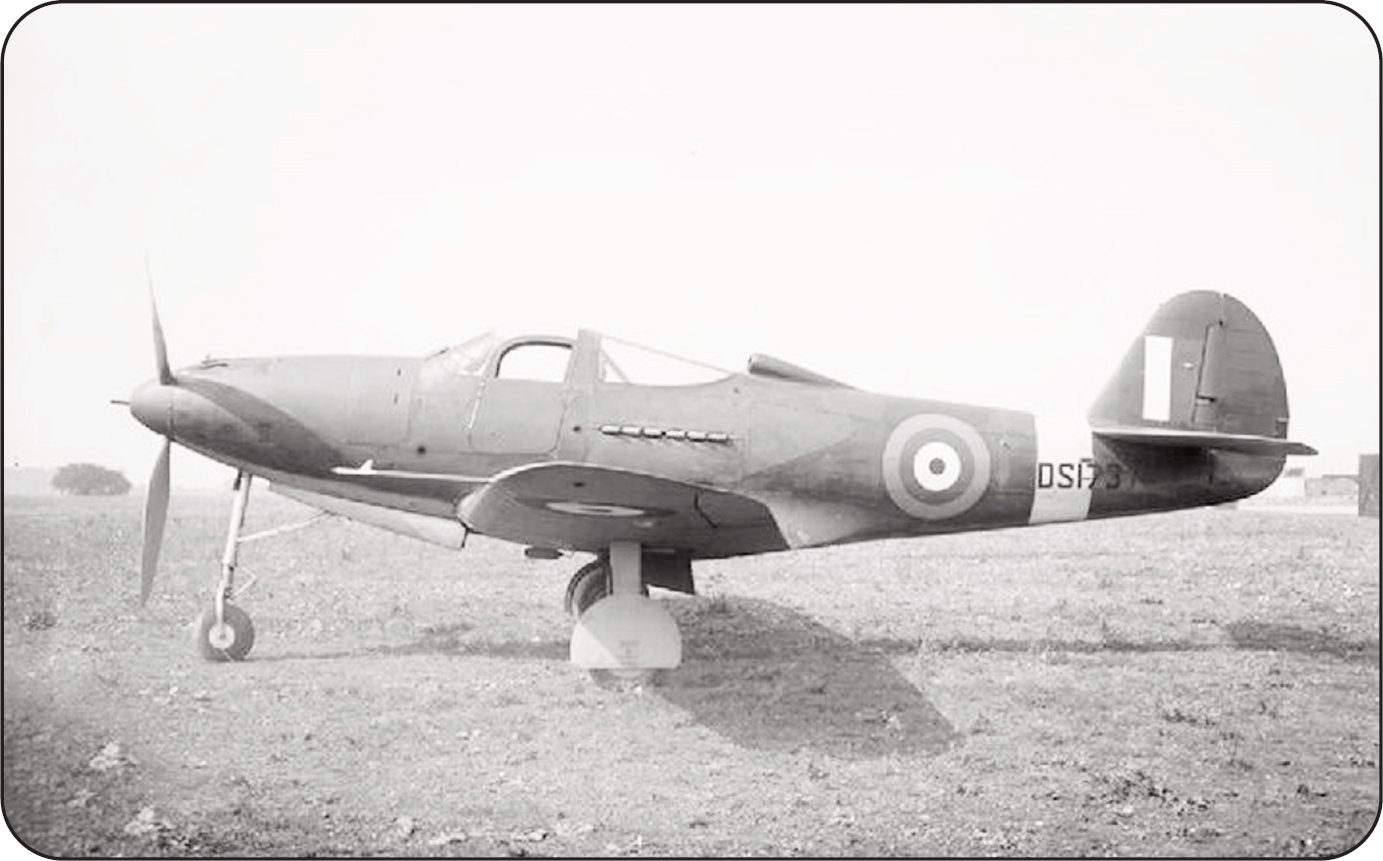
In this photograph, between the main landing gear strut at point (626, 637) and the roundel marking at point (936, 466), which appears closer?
the main landing gear strut at point (626, 637)

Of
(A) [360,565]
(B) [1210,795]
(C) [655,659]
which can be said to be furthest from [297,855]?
(A) [360,565]

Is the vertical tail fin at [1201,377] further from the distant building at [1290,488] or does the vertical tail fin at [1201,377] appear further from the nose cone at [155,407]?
the distant building at [1290,488]

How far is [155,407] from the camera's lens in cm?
725

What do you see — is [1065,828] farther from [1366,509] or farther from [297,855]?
[1366,509]

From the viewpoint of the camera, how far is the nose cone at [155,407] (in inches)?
285

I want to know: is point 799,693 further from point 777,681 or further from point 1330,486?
point 1330,486

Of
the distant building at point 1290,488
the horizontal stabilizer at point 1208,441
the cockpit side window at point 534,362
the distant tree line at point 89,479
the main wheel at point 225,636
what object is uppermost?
the cockpit side window at point 534,362

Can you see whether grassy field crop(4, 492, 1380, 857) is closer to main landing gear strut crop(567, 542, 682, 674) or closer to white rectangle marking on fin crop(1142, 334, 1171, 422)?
main landing gear strut crop(567, 542, 682, 674)

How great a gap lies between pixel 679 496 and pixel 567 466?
3.00 feet

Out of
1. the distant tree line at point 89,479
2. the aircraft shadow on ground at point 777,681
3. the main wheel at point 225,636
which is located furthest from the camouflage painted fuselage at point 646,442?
the distant tree line at point 89,479

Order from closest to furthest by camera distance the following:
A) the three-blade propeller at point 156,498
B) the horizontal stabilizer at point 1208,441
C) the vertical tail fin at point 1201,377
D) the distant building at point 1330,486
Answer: the three-blade propeller at point 156,498
the horizontal stabilizer at point 1208,441
the vertical tail fin at point 1201,377
the distant building at point 1330,486

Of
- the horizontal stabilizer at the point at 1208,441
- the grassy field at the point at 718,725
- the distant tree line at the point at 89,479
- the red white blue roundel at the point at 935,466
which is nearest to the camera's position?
the grassy field at the point at 718,725

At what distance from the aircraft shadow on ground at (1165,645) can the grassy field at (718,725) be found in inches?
1.4

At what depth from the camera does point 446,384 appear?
287 inches
